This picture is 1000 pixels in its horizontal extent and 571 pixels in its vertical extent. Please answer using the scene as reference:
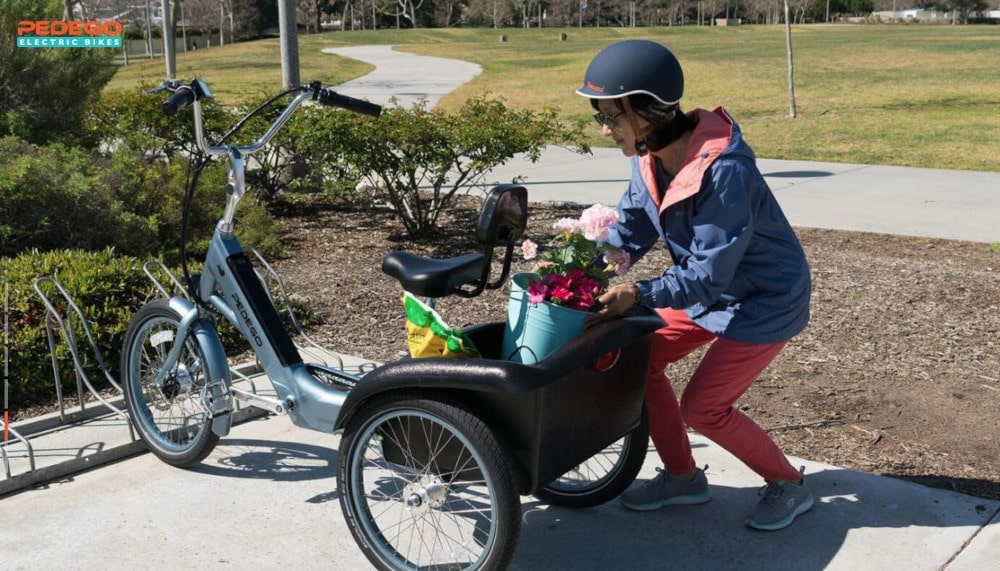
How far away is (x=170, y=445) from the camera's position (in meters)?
3.96

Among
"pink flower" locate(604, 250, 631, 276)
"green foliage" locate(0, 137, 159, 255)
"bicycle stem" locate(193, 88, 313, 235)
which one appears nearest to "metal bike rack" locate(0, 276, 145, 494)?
"bicycle stem" locate(193, 88, 313, 235)

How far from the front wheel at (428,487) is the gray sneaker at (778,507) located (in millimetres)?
891

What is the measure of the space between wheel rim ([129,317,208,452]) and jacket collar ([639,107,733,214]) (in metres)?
1.87

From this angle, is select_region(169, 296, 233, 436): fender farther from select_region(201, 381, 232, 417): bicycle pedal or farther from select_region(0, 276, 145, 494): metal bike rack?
select_region(0, 276, 145, 494): metal bike rack

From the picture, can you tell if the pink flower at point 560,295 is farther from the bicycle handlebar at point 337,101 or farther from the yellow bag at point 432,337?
the bicycle handlebar at point 337,101

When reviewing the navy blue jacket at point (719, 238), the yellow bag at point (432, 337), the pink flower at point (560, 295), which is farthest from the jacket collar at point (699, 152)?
the yellow bag at point (432, 337)

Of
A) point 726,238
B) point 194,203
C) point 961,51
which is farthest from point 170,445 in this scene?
point 961,51

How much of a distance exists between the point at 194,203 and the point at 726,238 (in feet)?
17.0

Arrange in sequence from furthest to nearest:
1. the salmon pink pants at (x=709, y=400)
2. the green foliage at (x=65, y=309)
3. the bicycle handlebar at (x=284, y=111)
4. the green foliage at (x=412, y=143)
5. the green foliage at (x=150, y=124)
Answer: the green foliage at (x=150, y=124) < the green foliage at (x=412, y=143) < the green foliage at (x=65, y=309) < the bicycle handlebar at (x=284, y=111) < the salmon pink pants at (x=709, y=400)

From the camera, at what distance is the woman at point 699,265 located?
9.59ft

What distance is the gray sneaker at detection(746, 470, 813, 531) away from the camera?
3.40 metres

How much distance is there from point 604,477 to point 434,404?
94cm

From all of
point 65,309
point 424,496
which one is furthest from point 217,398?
point 65,309

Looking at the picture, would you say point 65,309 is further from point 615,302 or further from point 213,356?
point 615,302
